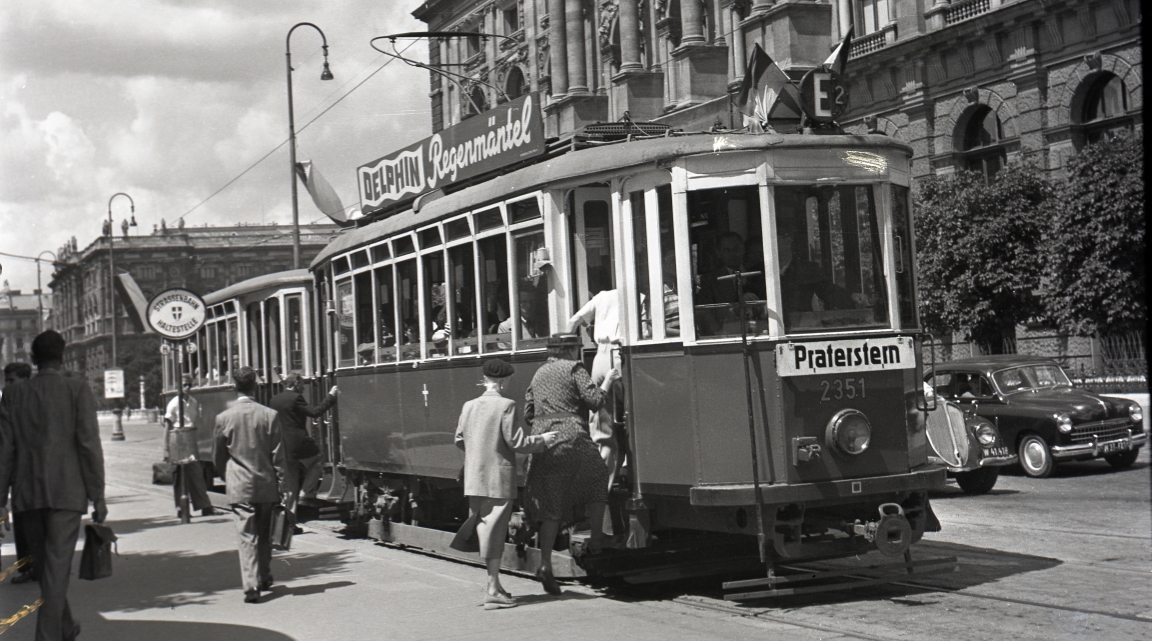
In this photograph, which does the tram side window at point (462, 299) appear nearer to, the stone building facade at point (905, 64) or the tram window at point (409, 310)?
the tram window at point (409, 310)

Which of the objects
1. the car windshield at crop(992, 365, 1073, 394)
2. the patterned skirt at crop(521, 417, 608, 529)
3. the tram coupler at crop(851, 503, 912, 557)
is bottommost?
the tram coupler at crop(851, 503, 912, 557)

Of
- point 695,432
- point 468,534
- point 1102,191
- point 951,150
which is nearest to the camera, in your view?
point 695,432

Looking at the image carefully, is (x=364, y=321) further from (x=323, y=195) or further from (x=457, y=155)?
(x=323, y=195)

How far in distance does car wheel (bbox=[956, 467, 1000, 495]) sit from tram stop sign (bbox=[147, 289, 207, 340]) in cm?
956

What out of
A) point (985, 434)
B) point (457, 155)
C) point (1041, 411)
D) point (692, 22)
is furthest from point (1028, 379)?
point (692, 22)

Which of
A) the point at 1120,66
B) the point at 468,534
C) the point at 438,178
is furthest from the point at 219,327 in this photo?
the point at 1120,66

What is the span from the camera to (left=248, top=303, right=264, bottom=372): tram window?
17797 mm

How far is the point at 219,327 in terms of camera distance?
1983cm

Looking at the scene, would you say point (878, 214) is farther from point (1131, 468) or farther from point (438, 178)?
point (1131, 468)

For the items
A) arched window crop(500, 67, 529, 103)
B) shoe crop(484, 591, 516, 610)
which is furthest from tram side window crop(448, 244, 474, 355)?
arched window crop(500, 67, 529, 103)

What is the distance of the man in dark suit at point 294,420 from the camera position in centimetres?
1314

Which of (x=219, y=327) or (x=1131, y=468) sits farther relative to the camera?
(x=219, y=327)

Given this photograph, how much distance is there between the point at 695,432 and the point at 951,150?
94.9 ft

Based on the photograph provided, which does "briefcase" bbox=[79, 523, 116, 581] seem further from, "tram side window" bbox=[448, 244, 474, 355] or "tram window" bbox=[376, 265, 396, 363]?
"tram window" bbox=[376, 265, 396, 363]
